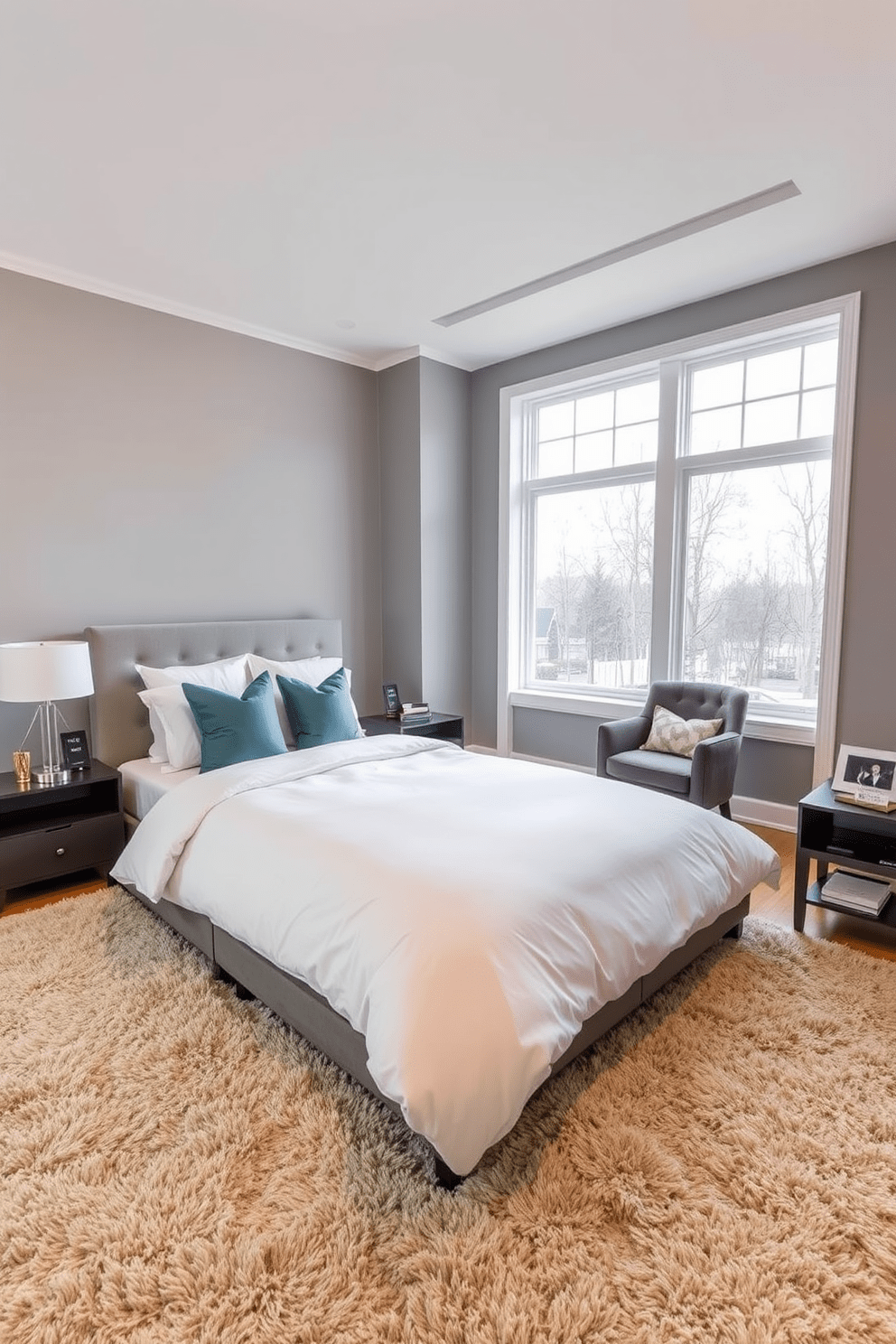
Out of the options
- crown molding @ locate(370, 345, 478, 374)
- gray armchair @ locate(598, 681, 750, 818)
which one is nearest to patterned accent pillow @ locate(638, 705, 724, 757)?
gray armchair @ locate(598, 681, 750, 818)

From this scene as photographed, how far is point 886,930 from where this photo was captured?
8.92ft

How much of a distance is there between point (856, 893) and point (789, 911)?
311mm

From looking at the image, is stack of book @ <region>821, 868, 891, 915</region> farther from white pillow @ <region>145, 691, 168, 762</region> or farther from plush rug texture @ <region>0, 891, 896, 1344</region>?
white pillow @ <region>145, 691, 168, 762</region>

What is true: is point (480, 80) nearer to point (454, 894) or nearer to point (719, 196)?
point (719, 196)

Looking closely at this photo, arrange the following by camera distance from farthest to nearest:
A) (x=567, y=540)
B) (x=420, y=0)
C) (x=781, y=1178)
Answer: (x=567, y=540) < (x=420, y=0) < (x=781, y=1178)

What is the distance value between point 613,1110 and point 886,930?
5.43ft

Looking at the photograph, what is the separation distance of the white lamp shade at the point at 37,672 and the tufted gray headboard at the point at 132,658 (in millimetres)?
395

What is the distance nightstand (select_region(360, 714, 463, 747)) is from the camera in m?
4.32

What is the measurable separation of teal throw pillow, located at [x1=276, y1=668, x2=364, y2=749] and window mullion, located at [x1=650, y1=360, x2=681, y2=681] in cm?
192

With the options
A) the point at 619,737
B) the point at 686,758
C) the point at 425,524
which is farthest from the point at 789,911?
the point at 425,524

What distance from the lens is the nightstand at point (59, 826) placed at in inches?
115

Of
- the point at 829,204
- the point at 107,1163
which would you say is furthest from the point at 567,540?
Answer: the point at 107,1163

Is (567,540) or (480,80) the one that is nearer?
(480,80)

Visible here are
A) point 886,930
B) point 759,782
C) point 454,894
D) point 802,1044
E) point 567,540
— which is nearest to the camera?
point 454,894
